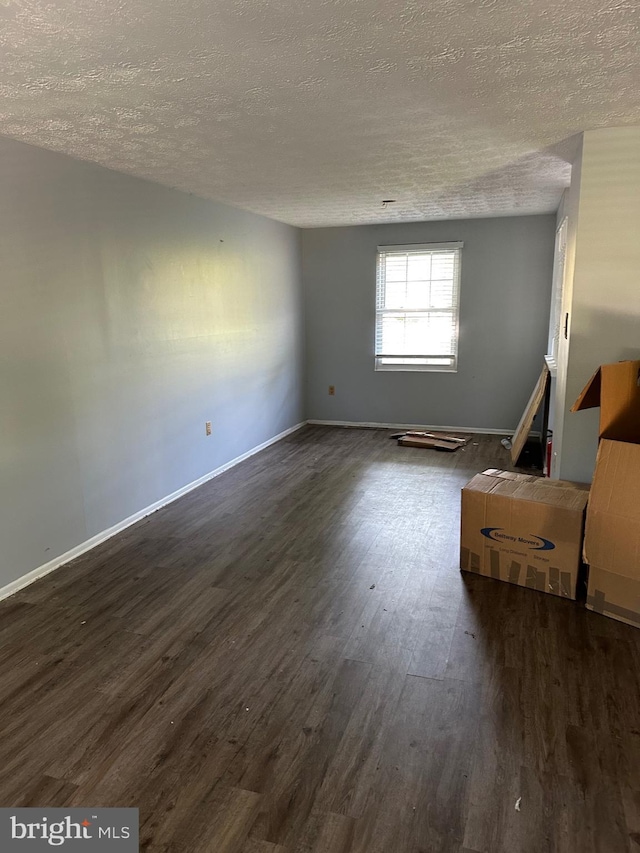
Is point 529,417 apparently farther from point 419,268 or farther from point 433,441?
point 419,268

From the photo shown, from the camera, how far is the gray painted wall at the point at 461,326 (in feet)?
18.1

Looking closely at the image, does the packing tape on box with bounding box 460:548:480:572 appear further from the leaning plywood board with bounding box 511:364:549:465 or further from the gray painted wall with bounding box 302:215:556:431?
the gray painted wall with bounding box 302:215:556:431

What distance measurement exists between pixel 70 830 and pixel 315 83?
8.45ft

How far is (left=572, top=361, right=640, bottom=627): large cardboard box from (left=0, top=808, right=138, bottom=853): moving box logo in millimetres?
2030

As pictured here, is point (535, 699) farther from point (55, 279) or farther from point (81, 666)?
point (55, 279)

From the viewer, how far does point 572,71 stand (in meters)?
1.98

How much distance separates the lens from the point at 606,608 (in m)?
2.42

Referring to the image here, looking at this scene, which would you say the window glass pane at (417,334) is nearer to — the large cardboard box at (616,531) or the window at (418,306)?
the window at (418,306)

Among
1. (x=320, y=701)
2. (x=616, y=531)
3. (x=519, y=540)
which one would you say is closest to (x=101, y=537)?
(x=320, y=701)

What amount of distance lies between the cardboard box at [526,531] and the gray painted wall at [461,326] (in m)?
3.13

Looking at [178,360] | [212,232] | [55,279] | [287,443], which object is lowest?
[287,443]

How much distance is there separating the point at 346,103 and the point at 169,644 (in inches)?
94.8

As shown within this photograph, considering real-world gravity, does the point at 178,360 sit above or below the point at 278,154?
below

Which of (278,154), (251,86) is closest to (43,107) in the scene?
(251,86)
